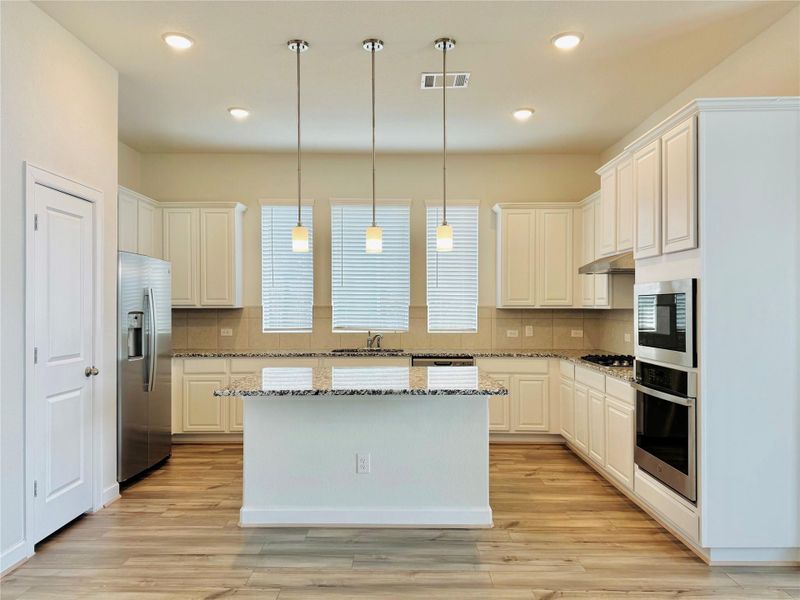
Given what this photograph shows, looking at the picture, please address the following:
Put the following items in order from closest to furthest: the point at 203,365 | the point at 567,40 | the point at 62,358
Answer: the point at 62,358, the point at 567,40, the point at 203,365

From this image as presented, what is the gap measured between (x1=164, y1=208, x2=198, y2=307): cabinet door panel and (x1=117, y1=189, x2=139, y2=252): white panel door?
0.48 metres

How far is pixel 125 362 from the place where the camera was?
3910mm

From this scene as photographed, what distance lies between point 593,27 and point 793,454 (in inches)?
103

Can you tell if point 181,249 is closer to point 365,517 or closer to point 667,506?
point 365,517

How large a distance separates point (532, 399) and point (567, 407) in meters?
0.39

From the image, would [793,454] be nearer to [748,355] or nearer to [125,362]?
[748,355]

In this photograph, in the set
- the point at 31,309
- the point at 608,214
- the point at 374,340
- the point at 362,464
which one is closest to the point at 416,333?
the point at 374,340

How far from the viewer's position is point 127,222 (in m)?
4.77

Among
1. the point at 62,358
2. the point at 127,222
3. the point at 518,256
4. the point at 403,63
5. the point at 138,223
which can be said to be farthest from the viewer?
the point at 518,256

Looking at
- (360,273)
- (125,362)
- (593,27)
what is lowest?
(125,362)

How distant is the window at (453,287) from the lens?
591 centimetres

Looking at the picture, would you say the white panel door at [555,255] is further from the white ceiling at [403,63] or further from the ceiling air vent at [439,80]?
the ceiling air vent at [439,80]

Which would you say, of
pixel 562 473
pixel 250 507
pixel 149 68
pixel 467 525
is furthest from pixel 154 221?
pixel 562 473

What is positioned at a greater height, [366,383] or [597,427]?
[366,383]
